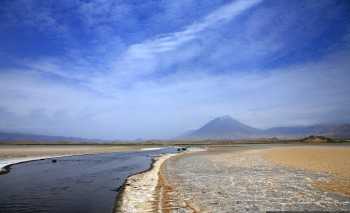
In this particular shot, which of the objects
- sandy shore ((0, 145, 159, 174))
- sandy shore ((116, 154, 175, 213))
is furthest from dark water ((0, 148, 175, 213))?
sandy shore ((0, 145, 159, 174))

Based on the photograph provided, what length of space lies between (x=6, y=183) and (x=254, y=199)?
56.8 feet

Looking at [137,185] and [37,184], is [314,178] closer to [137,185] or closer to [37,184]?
[137,185]

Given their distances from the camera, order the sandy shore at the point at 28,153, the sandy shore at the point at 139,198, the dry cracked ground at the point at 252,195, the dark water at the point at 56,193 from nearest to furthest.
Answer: the dry cracked ground at the point at 252,195, the sandy shore at the point at 139,198, the dark water at the point at 56,193, the sandy shore at the point at 28,153

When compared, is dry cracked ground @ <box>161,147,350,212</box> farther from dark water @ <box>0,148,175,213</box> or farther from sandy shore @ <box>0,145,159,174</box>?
sandy shore @ <box>0,145,159,174</box>

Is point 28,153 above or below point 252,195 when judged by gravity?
above

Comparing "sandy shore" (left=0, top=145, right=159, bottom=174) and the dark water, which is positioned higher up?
"sandy shore" (left=0, top=145, right=159, bottom=174)

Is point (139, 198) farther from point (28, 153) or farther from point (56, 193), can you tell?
point (28, 153)

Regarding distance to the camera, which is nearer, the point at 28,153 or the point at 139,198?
the point at 139,198

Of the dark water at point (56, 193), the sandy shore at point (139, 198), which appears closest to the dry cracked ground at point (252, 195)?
the sandy shore at point (139, 198)

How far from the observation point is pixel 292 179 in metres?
20.2

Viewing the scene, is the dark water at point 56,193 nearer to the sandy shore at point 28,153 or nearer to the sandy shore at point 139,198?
the sandy shore at point 139,198

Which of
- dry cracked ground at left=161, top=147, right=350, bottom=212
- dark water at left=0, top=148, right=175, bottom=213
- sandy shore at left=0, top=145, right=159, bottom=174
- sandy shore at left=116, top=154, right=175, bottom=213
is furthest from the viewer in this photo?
sandy shore at left=0, top=145, right=159, bottom=174

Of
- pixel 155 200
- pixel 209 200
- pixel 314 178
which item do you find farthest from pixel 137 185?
pixel 314 178

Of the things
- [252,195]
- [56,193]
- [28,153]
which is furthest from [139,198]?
[28,153]
